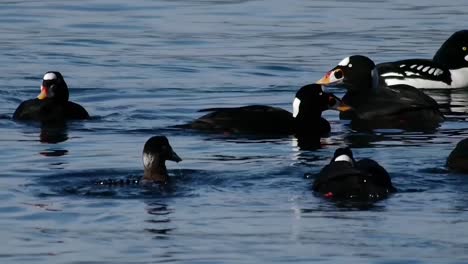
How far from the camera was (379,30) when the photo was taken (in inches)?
1107

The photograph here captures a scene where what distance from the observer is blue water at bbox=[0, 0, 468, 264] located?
13.4 m

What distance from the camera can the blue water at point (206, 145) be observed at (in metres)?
13.4

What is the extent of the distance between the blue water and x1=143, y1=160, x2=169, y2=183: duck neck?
6.9 inches

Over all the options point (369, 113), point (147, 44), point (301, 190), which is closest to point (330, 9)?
point (147, 44)

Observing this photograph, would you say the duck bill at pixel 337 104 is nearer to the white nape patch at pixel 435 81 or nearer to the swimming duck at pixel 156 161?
the white nape patch at pixel 435 81

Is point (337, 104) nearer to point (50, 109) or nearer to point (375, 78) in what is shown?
point (375, 78)

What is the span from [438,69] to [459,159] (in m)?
8.32

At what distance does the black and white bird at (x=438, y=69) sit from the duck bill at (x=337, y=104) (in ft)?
10.9

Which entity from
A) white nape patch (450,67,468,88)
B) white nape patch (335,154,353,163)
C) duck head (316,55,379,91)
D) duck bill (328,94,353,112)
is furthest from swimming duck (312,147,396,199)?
white nape patch (450,67,468,88)

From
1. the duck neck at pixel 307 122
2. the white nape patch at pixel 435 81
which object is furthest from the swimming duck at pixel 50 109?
the white nape patch at pixel 435 81

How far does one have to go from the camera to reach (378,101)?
2120 cm

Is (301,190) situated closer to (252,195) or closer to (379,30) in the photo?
(252,195)

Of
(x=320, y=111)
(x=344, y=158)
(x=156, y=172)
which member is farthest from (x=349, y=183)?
(x=320, y=111)

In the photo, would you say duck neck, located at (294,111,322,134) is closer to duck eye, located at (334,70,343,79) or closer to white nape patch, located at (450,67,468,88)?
duck eye, located at (334,70,343,79)
